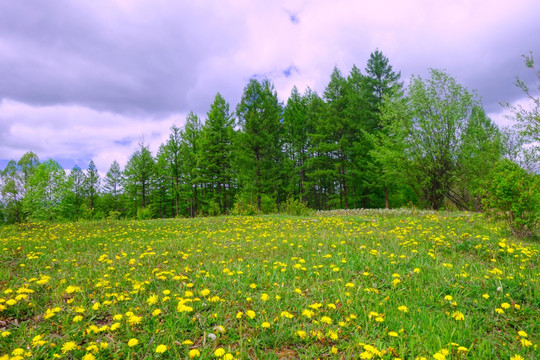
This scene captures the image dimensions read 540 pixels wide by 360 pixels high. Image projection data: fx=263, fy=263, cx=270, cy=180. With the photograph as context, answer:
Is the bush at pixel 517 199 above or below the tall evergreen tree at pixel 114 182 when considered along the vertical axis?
below

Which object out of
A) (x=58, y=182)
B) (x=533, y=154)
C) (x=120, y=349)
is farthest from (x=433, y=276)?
(x=58, y=182)

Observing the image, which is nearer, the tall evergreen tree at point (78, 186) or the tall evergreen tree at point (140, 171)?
the tall evergreen tree at point (140, 171)

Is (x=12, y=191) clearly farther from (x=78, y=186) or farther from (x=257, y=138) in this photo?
(x=257, y=138)

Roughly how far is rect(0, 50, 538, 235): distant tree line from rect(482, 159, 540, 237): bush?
6630 millimetres

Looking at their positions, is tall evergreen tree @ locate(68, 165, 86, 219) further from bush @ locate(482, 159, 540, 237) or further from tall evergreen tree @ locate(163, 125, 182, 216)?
bush @ locate(482, 159, 540, 237)

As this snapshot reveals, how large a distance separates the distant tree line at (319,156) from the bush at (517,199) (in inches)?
261

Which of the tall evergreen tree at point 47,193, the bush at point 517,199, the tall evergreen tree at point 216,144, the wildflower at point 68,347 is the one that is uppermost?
the tall evergreen tree at point 216,144

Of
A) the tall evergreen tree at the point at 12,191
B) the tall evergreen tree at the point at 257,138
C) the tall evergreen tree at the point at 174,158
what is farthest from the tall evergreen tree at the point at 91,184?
the tall evergreen tree at the point at 257,138

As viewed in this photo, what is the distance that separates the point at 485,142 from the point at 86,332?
22.6 meters

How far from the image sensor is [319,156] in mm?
25359

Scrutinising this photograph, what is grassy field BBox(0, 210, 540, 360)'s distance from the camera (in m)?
2.23

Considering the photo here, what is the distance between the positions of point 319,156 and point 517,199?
19144 millimetres

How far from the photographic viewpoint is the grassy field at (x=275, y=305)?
2.23 m

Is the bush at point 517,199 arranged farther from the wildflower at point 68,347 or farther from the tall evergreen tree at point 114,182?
the tall evergreen tree at point 114,182
